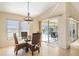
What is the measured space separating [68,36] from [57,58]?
49 cm

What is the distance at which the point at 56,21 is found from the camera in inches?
94.7

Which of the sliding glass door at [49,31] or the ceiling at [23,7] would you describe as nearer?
the ceiling at [23,7]

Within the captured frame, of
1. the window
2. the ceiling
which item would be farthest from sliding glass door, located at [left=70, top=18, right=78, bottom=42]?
the window

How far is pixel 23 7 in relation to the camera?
2.38 m

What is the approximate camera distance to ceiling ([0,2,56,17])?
2334 millimetres

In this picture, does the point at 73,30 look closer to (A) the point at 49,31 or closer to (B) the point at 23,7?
(A) the point at 49,31

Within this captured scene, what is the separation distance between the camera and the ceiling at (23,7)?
2334 millimetres

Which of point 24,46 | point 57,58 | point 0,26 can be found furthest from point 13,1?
point 57,58

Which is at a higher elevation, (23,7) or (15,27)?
(23,7)

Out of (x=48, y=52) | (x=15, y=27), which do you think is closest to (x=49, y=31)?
(x=48, y=52)

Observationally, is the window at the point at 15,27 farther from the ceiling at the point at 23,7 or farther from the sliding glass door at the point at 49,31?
the sliding glass door at the point at 49,31

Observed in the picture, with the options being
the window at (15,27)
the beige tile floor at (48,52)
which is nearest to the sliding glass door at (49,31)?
the beige tile floor at (48,52)

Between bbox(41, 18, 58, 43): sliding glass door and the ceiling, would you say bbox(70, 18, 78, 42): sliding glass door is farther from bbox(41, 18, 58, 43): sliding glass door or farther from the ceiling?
the ceiling

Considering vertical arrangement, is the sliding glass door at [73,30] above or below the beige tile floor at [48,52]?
above
